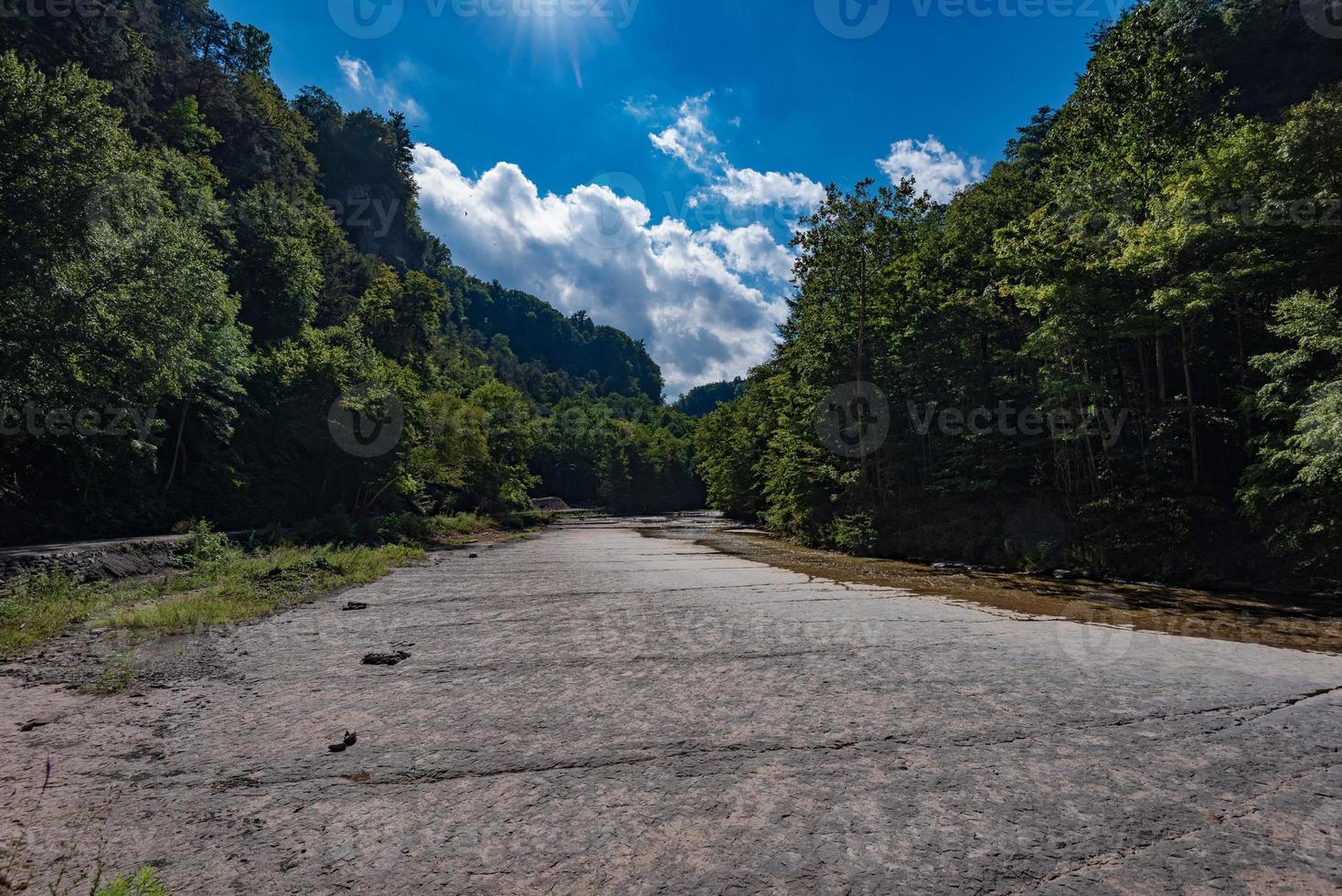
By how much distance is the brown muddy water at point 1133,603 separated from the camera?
8812 millimetres

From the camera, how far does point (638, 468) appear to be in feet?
310

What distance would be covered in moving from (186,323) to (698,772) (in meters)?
21.2

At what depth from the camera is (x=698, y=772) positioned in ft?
11.5

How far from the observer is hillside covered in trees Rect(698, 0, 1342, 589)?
44.5 ft

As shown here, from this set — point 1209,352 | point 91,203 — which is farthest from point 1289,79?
point 91,203

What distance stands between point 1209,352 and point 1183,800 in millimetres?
21414

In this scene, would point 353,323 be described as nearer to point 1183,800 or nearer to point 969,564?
point 969,564
